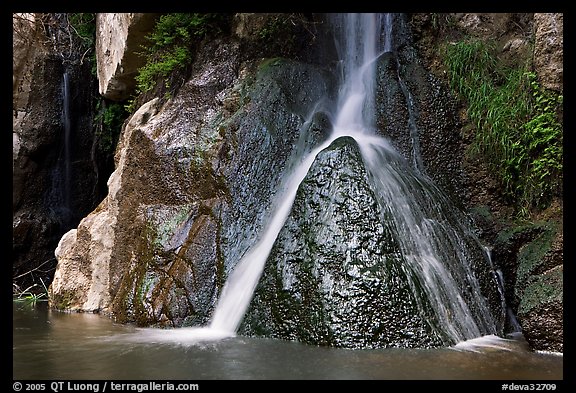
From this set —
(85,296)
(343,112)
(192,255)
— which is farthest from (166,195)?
(343,112)

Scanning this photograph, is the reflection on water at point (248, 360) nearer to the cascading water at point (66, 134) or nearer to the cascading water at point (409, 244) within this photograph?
the cascading water at point (409, 244)

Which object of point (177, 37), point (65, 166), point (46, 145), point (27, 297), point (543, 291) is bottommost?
point (27, 297)

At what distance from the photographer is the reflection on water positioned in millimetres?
3010

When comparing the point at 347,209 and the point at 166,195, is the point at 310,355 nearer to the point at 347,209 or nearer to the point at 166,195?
the point at 347,209

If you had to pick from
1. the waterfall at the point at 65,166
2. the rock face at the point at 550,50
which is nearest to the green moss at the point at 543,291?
the rock face at the point at 550,50

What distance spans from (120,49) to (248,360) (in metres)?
5.75

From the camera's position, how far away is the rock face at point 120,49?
23.3 ft

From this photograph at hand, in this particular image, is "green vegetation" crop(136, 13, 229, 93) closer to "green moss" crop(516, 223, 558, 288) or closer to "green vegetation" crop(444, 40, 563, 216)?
"green vegetation" crop(444, 40, 563, 216)

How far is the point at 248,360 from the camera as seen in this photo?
3334mm

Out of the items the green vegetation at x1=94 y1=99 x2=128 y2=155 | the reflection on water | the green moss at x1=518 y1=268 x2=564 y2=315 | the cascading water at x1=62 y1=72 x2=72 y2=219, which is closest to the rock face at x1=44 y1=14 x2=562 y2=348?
the green moss at x1=518 y1=268 x2=564 y2=315

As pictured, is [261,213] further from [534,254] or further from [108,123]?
[108,123]

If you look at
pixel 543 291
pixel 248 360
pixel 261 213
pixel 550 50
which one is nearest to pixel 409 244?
pixel 543 291
